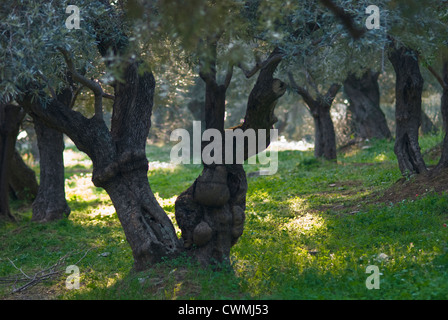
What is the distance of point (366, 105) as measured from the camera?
27.2 metres

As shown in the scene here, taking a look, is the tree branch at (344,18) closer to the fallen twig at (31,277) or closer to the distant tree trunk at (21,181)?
the fallen twig at (31,277)

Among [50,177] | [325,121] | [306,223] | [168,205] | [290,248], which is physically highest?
[325,121]

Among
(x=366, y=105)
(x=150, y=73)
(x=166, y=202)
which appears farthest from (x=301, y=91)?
(x=150, y=73)

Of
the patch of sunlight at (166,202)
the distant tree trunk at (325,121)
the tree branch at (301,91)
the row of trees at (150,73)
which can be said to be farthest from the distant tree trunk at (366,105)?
the row of trees at (150,73)

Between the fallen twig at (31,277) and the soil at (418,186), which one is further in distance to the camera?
the soil at (418,186)

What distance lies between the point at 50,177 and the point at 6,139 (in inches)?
69.4

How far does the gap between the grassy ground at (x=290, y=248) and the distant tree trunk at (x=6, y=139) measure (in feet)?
3.01

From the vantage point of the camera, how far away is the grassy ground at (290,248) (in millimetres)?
A: 7688

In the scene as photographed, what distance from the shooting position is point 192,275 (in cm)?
830

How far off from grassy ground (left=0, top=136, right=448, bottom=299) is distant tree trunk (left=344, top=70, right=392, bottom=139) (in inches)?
329

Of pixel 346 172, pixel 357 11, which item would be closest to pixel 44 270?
pixel 357 11

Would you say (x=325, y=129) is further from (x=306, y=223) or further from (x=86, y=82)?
(x=86, y=82)
